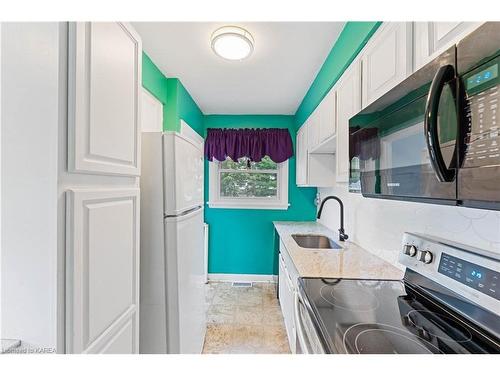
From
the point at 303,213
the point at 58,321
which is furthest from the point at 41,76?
the point at 303,213

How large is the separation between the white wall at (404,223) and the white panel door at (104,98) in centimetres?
137

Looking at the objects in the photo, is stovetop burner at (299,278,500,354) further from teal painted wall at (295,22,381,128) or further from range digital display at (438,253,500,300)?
teal painted wall at (295,22,381,128)

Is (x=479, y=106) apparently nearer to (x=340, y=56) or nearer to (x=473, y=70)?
(x=473, y=70)

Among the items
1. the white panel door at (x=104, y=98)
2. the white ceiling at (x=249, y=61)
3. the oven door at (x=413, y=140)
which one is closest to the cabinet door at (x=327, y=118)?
the white ceiling at (x=249, y=61)

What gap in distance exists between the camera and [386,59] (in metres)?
1.14

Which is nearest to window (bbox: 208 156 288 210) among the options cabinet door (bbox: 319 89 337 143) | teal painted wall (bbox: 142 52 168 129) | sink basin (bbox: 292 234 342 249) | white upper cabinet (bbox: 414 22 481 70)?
sink basin (bbox: 292 234 342 249)

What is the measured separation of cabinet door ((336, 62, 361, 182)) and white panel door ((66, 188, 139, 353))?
4.26 feet

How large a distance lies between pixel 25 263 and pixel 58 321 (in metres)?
0.19

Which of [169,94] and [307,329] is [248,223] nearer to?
[169,94]

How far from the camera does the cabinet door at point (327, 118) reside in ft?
6.20

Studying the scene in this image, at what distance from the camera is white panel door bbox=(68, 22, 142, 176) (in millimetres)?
707
